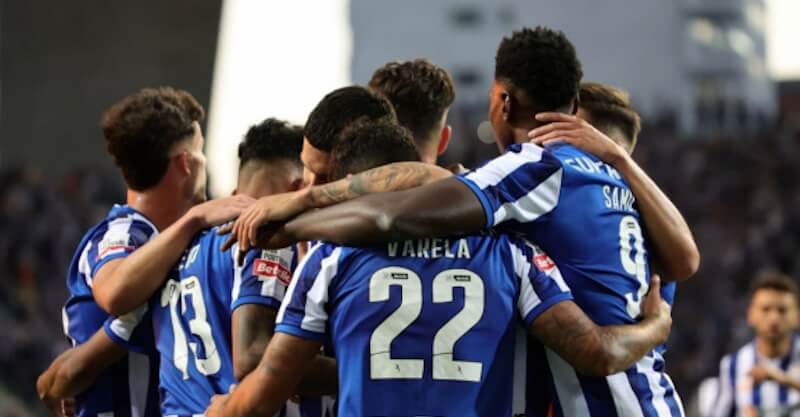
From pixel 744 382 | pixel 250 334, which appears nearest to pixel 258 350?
pixel 250 334

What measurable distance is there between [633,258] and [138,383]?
1.92 meters

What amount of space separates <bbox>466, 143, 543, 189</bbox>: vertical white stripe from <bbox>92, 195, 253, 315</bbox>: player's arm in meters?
0.84

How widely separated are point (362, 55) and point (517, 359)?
221 feet

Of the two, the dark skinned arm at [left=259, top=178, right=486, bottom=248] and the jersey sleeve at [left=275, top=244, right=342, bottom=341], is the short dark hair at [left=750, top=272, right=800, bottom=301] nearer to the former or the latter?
the dark skinned arm at [left=259, top=178, right=486, bottom=248]

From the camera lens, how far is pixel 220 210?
190 inches

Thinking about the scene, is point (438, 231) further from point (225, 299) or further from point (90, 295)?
point (90, 295)

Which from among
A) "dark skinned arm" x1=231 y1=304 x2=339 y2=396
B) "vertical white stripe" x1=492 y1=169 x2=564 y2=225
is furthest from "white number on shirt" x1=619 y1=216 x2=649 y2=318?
"dark skinned arm" x1=231 y1=304 x2=339 y2=396

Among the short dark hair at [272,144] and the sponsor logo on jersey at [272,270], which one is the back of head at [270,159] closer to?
the short dark hair at [272,144]

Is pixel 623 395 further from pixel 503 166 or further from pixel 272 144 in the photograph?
pixel 272 144

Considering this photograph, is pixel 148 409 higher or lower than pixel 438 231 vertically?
lower

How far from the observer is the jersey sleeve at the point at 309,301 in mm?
4160

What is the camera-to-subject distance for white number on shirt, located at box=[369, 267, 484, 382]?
13.5 ft

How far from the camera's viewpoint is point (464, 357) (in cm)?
414

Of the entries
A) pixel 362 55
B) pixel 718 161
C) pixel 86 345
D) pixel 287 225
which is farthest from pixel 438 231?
pixel 362 55
